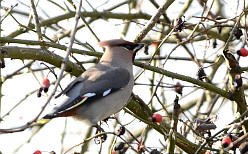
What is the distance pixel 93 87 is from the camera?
407cm

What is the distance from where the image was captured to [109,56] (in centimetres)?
446

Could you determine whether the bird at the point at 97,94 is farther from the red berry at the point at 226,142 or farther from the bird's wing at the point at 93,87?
the red berry at the point at 226,142

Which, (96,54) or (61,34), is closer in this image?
(96,54)

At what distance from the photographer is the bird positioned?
386 cm

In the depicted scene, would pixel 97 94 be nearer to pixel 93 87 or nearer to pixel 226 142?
pixel 93 87

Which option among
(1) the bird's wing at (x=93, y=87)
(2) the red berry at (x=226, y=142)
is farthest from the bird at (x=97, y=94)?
(2) the red berry at (x=226, y=142)

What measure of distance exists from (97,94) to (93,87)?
7cm

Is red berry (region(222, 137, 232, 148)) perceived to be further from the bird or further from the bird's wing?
the bird's wing

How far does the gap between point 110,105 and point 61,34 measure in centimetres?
182

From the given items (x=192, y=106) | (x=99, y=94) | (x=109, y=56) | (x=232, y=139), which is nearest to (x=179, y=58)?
(x=192, y=106)

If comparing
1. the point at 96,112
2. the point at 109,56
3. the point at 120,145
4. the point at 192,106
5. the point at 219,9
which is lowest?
the point at 120,145

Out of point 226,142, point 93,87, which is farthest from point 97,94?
point 226,142

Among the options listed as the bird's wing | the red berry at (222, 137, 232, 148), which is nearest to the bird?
the bird's wing

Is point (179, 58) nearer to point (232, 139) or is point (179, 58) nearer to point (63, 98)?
point (63, 98)
